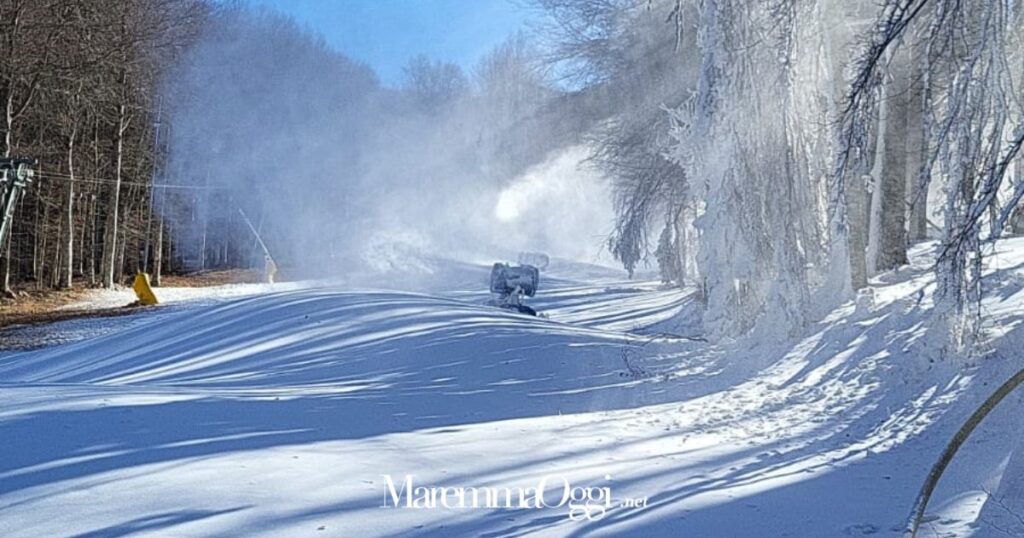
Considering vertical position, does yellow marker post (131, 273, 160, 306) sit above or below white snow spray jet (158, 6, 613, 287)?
below

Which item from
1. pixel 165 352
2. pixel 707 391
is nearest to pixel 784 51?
pixel 707 391

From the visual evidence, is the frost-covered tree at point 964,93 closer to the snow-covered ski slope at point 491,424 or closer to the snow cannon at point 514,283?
the snow-covered ski slope at point 491,424

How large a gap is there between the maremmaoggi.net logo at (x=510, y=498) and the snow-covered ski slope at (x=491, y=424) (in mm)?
45

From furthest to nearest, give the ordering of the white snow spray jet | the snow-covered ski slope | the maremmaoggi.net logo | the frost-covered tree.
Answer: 1. the white snow spray jet
2. the frost-covered tree
3. the maremmaoggi.net logo
4. the snow-covered ski slope

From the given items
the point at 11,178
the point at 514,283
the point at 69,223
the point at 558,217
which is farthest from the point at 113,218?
the point at 558,217

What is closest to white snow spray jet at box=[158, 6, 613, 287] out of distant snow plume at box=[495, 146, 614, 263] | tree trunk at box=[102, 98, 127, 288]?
distant snow plume at box=[495, 146, 614, 263]

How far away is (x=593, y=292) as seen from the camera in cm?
1989

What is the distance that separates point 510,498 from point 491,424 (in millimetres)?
1709

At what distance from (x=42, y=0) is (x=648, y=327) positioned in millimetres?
15605

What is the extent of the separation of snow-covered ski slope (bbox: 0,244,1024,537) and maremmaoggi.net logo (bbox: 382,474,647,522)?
45 mm

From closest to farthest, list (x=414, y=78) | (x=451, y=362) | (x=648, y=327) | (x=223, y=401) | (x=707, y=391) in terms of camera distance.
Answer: (x=223, y=401), (x=707, y=391), (x=451, y=362), (x=648, y=327), (x=414, y=78)

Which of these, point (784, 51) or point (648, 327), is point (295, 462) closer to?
point (784, 51)

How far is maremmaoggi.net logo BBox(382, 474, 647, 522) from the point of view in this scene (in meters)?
3.18

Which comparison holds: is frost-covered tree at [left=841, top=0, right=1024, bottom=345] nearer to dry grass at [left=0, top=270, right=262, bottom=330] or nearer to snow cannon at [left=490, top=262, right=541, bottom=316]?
snow cannon at [left=490, top=262, right=541, bottom=316]
